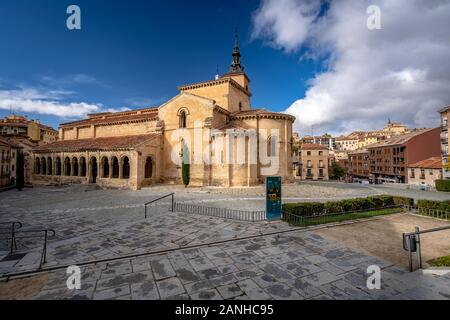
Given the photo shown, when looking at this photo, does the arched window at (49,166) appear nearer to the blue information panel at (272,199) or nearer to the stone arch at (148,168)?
the stone arch at (148,168)

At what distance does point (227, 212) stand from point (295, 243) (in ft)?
16.7

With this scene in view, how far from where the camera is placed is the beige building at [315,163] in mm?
50247

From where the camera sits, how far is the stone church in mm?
23875

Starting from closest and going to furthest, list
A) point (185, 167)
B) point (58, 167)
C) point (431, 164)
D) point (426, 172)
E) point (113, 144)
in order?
point (185, 167) < point (113, 144) < point (58, 167) < point (431, 164) < point (426, 172)

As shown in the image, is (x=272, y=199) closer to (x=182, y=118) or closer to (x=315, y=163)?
(x=182, y=118)

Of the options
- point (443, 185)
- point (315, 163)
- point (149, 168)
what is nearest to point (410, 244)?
point (149, 168)

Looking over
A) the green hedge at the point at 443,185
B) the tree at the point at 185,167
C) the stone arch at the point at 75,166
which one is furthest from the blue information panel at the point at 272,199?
the stone arch at the point at 75,166

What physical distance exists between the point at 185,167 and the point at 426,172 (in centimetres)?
3789

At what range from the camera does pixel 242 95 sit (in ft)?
108

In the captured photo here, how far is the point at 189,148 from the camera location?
25.8 metres

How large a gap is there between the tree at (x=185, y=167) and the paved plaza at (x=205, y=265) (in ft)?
45.9

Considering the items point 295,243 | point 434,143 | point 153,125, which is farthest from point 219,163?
point 434,143
